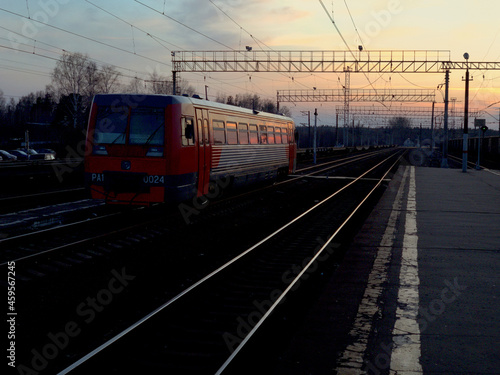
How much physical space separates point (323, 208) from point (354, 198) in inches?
149

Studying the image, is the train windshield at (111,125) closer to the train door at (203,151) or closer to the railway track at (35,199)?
the train door at (203,151)

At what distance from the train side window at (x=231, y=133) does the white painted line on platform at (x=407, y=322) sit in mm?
7769

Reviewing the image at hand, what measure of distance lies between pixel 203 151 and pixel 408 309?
936cm

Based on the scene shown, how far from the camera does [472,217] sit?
15633 millimetres

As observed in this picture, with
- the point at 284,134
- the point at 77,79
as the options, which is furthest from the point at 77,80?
the point at 284,134

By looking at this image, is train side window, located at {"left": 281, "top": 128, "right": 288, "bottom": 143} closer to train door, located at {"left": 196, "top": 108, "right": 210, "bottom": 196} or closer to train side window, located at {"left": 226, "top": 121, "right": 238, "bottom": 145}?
train side window, located at {"left": 226, "top": 121, "right": 238, "bottom": 145}

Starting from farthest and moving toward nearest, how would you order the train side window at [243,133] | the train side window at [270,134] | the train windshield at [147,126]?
1. the train side window at [270,134]
2. the train side window at [243,133]
3. the train windshield at [147,126]

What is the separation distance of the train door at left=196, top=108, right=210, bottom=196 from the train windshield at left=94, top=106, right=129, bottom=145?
2.02 meters

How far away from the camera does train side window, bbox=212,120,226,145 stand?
54.0ft

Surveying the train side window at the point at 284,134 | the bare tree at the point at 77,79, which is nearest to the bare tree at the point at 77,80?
the bare tree at the point at 77,79

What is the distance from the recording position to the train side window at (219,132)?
16.5 m

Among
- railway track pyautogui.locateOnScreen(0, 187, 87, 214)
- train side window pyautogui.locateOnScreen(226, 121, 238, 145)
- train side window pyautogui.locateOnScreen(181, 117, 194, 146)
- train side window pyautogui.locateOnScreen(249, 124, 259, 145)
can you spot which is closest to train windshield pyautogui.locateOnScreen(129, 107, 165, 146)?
train side window pyautogui.locateOnScreen(181, 117, 194, 146)

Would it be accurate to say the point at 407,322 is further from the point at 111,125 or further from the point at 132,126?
the point at 111,125

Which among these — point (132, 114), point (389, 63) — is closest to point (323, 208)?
point (132, 114)
